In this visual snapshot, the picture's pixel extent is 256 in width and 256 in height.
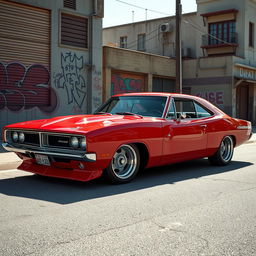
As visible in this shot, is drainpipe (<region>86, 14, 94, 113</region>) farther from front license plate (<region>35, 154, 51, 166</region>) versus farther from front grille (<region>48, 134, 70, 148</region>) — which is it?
front grille (<region>48, 134, 70, 148</region>)

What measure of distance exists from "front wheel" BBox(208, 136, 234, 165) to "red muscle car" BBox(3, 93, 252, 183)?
0.03m

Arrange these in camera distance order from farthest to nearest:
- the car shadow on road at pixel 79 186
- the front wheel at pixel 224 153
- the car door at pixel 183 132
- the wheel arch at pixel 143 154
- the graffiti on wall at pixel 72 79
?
the graffiti on wall at pixel 72 79 < the front wheel at pixel 224 153 < the car door at pixel 183 132 < the wheel arch at pixel 143 154 < the car shadow on road at pixel 79 186

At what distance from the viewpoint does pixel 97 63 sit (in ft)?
57.9

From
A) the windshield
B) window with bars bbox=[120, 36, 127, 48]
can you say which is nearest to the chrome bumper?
the windshield

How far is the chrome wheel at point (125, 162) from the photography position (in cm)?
619

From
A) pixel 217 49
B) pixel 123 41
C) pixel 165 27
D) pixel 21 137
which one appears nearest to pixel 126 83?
pixel 217 49

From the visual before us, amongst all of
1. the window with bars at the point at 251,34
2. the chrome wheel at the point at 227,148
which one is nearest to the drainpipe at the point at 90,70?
the chrome wheel at the point at 227,148

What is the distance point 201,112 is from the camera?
26.2 feet

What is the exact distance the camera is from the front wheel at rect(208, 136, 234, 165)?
8.30m

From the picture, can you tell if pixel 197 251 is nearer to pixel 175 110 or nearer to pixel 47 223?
pixel 47 223

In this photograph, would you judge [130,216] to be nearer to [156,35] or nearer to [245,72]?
[245,72]

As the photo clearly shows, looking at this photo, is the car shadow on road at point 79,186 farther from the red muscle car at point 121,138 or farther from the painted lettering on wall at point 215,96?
the painted lettering on wall at point 215,96

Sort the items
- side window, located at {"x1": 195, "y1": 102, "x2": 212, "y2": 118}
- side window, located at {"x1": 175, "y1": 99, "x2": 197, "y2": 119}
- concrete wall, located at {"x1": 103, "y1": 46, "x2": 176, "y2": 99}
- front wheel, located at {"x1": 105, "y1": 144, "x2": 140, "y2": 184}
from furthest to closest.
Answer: concrete wall, located at {"x1": 103, "y1": 46, "x2": 176, "y2": 99}, side window, located at {"x1": 195, "y1": 102, "x2": 212, "y2": 118}, side window, located at {"x1": 175, "y1": 99, "x2": 197, "y2": 119}, front wheel, located at {"x1": 105, "y1": 144, "x2": 140, "y2": 184}

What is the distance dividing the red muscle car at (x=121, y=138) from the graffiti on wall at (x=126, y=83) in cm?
1270
